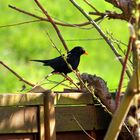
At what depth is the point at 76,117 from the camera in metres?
2.12

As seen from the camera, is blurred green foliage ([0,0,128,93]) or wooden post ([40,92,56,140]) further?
blurred green foliage ([0,0,128,93])

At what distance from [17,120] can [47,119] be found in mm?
124

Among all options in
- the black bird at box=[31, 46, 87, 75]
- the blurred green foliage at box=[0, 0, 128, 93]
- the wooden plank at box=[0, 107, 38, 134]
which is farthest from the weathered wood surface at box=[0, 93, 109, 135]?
the blurred green foliage at box=[0, 0, 128, 93]

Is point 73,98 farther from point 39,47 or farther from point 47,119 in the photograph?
point 39,47

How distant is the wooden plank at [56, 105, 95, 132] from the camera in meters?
2.07

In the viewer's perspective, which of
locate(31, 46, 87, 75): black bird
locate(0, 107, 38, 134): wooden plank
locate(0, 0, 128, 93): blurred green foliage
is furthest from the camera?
locate(0, 0, 128, 93): blurred green foliage

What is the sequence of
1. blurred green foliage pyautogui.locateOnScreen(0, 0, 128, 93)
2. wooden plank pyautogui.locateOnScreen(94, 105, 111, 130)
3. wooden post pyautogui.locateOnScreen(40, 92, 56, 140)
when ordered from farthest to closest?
blurred green foliage pyautogui.locateOnScreen(0, 0, 128, 93) < wooden plank pyautogui.locateOnScreen(94, 105, 111, 130) < wooden post pyautogui.locateOnScreen(40, 92, 56, 140)

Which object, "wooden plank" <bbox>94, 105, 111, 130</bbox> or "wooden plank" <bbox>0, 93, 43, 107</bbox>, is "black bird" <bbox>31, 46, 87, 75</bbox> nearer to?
"wooden plank" <bbox>94, 105, 111, 130</bbox>

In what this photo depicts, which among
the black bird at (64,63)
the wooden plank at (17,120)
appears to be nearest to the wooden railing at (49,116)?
the wooden plank at (17,120)

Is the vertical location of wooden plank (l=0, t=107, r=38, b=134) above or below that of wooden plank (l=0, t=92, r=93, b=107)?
below

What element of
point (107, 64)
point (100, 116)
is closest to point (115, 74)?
point (107, 64)

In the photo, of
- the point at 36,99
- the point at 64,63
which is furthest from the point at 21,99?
the point at 64,63

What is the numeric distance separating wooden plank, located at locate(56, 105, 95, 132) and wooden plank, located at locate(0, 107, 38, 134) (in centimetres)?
13

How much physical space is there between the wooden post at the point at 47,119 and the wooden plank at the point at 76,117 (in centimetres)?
7
